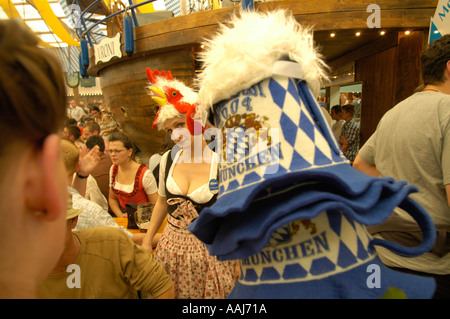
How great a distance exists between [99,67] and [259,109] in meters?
4.33

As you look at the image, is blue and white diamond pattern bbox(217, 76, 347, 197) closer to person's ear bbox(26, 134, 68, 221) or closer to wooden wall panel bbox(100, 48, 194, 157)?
person's ear bbox(26, 134, 68, 221)

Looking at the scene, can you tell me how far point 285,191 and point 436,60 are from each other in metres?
1.30

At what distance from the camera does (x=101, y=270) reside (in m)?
1.08

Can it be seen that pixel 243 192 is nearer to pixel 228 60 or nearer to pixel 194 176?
pixel 228 60

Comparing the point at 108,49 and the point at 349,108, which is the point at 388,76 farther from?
the point at 108,49

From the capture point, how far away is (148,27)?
306 cm

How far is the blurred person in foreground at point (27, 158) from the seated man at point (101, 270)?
2.02 feet

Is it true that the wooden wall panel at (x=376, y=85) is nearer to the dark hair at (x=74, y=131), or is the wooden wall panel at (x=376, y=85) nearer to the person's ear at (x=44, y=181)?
the person's ear at (x=44, y=181)

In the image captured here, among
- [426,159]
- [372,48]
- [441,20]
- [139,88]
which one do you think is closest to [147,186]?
[139,88]

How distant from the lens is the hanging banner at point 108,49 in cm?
330

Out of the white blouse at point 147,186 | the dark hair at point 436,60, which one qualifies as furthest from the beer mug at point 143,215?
the dark hair at point 436,60

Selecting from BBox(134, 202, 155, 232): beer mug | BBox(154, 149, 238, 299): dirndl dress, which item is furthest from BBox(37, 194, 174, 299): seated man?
BBox(134, 202, 155, 232): beer mug

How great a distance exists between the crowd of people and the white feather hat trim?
31 cm

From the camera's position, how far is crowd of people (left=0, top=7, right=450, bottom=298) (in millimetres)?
388
